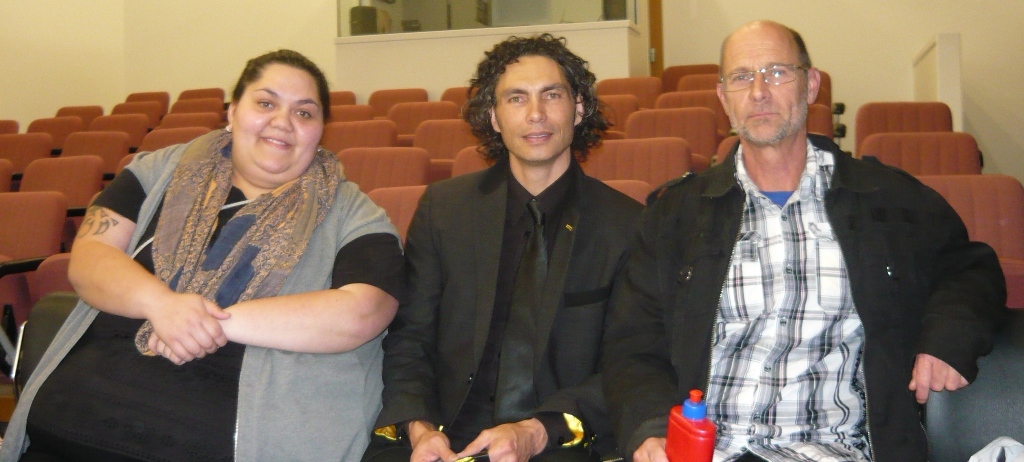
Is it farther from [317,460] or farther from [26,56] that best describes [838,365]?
[26,56]

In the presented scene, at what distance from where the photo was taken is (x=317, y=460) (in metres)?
1.60

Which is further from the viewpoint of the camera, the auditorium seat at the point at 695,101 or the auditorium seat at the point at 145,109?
the auditorium seat at the point at 145,109

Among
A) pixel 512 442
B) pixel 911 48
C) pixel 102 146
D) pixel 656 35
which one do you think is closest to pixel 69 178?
pixel 102 146

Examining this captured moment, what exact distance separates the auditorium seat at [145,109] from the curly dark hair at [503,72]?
256 inches

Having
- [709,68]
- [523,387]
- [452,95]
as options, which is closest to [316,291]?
[523,387]

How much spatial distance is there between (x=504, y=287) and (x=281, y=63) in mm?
733

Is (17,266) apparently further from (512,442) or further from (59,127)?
(59,127)

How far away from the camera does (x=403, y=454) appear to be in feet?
5.32

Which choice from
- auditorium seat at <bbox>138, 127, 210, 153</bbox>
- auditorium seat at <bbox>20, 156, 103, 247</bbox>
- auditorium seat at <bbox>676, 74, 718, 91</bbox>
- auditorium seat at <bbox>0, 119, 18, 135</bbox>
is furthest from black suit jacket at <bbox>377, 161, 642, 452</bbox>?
auditorium seat at <bbox>0, 119, 18, 135</bbox>

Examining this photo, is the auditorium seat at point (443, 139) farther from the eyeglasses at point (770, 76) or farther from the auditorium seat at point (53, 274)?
the eyeglasses at point (770, 76)

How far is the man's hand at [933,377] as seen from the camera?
1408 mm

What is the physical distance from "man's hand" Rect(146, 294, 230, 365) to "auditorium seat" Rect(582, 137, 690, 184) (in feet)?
6.78

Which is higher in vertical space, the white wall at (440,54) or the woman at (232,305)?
the white wall at (440,54)

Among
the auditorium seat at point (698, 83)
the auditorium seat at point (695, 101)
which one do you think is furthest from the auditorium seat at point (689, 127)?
the auditorium seat at point (698, 83)
